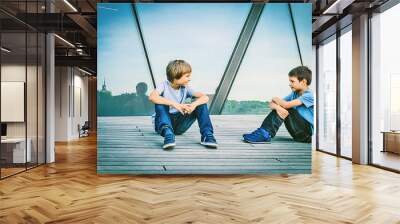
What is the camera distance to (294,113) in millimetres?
6500

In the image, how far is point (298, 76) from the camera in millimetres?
6480

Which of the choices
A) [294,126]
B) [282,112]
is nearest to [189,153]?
[282,112]

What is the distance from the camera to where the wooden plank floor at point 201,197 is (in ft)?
13.0

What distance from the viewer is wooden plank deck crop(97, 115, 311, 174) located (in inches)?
250

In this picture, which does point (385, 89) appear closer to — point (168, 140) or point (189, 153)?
point (189, 153)

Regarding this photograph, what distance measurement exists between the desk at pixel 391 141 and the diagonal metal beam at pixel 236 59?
3.53 metres

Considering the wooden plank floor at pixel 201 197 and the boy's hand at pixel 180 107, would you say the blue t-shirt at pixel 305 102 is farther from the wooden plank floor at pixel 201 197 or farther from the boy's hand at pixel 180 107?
the boy's hand at pixel 180 107

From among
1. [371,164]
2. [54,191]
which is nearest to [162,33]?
[54,191]

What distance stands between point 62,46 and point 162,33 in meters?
6.88

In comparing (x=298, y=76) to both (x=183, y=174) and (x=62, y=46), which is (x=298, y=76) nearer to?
(x=183, y=174)

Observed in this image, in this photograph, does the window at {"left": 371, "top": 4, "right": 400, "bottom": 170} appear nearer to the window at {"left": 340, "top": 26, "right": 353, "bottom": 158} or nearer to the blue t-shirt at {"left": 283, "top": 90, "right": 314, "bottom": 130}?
the window at {"left": 340, "top": 26, "right": 353, "bottom": 158}

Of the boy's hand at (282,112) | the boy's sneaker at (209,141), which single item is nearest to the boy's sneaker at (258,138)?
the boy's hand at (282,112)

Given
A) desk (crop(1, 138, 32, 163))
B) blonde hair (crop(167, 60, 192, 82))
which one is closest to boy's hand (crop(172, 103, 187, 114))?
blonde hair (crop(167, 60, 192, 82))

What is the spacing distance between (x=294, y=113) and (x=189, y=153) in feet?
6.63
